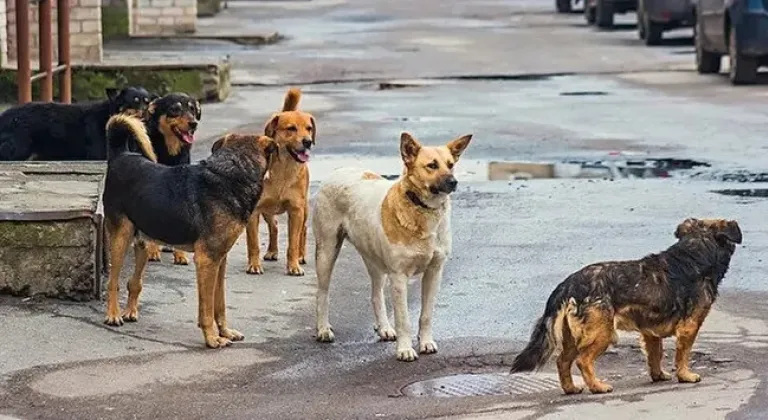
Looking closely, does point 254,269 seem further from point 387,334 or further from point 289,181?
point 387,334

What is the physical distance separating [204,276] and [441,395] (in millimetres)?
1447

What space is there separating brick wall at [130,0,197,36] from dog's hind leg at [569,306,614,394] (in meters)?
25.0

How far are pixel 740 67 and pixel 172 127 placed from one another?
12.4 meters

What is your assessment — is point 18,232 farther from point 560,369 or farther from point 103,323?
point 560,369

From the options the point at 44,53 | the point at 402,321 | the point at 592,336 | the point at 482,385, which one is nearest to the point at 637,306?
the point at 592,336

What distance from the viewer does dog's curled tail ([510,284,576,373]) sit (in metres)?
7.19

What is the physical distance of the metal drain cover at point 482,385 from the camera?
24.5 ft

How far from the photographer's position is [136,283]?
8.80m

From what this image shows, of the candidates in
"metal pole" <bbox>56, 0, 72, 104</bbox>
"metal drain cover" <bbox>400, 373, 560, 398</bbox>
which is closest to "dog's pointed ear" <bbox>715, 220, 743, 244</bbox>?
"metal drain cover" <bbox>400, 373, 560, 398</bbox>

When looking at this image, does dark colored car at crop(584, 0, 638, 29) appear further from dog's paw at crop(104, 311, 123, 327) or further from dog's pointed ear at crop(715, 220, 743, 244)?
dog's pointed ear at crop(715, 220, 743, 244)

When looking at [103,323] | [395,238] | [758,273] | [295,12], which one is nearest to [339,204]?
[395,238]

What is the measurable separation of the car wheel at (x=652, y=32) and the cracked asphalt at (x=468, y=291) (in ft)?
21.0

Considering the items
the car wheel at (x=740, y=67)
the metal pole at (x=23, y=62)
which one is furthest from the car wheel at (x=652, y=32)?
the metal pole at (x=23, y=62)

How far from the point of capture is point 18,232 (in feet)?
29.3
